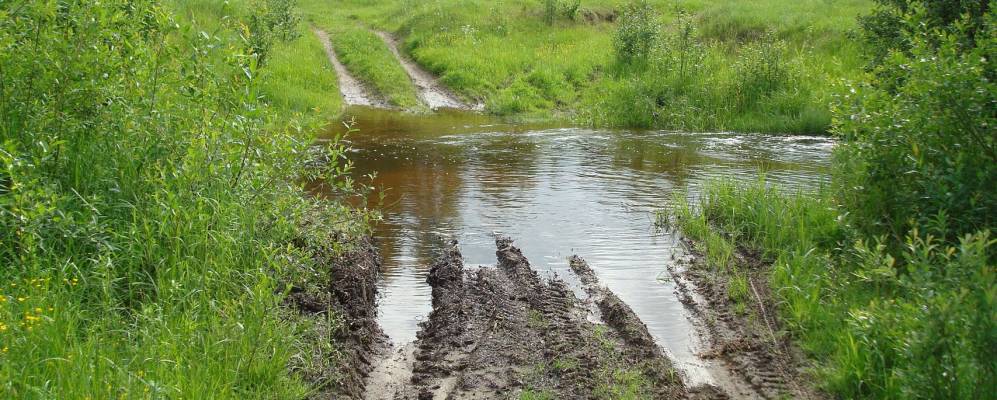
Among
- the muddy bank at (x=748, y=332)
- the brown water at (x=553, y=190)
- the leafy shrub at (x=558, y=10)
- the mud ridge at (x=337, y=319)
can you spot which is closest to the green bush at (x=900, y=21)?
the brown water at (x=553, y=190)

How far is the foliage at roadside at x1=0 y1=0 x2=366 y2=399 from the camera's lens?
15.3ft

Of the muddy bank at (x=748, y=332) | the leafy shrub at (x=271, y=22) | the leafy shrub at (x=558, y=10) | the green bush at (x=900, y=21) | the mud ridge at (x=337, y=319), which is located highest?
the leafy shrub at (x=558, y=10)

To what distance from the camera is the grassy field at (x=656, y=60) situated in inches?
706

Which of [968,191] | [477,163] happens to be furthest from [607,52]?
[968,191]

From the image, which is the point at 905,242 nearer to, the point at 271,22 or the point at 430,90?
the point at 430,90

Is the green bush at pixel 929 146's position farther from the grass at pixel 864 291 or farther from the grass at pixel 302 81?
the grass at pixel 302 81

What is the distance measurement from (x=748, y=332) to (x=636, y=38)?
52.1 ft

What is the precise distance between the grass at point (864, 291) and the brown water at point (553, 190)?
0.79 meters

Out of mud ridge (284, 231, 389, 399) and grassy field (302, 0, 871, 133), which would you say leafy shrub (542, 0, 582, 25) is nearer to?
grassy field (302, 0, 871, 133)

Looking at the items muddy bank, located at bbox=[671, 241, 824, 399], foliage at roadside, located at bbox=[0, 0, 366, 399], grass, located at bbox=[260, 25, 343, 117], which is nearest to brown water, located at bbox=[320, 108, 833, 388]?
muddy bank, located at bbox=[671, 241, 824, 399]

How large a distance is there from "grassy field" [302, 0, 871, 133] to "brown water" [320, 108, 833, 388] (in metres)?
1.35

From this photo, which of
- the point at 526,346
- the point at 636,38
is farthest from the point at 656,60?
the point at 526,346

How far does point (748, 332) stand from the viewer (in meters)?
6.67

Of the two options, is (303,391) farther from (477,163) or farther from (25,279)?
(477,163)
